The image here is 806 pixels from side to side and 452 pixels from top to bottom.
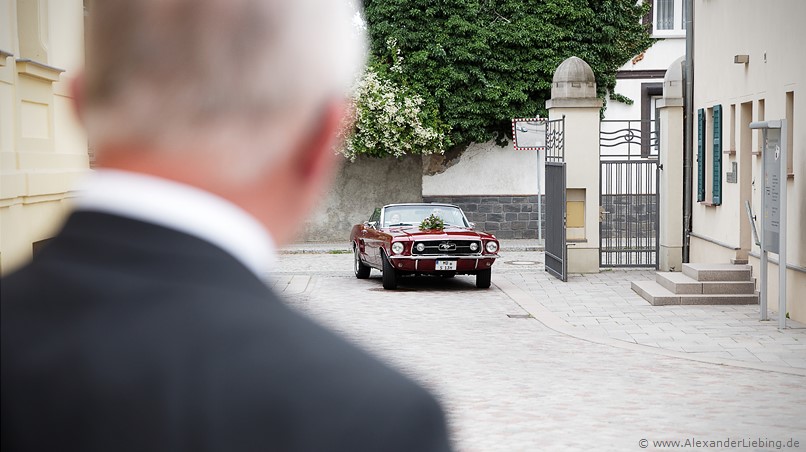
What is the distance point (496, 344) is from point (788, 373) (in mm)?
3243

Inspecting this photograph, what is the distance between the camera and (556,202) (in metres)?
20.5

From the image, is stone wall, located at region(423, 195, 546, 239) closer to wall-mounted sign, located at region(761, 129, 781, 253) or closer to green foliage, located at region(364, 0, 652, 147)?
green foliage, located at region(364, 0, 652, 147)

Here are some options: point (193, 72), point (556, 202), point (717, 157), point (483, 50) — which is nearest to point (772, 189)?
point (717, 157)

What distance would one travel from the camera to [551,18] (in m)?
30.0

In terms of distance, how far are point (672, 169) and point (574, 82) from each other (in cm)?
238

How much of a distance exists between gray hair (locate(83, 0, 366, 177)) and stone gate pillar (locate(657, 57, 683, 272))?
66.0 ft

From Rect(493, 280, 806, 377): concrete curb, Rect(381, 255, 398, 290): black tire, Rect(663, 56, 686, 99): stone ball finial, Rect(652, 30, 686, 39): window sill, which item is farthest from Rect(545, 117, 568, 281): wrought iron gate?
Rect(652, 30, 686, 39): window sill

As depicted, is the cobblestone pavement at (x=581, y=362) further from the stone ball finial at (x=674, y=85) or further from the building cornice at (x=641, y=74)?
the building cornice at (x=641, y=74)

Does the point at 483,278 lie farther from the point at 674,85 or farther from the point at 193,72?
the point at 193,72

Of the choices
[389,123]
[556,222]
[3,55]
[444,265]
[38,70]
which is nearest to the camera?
[3,55]

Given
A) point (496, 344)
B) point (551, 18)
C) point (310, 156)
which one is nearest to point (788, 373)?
point (496, 344)

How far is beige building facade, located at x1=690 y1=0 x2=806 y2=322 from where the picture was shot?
13820 millimetres

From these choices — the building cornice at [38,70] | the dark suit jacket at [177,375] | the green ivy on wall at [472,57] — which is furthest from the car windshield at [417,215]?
the dark suit jacket at [177,375]

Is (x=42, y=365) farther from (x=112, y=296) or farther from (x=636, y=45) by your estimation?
(x=636, y=45)
